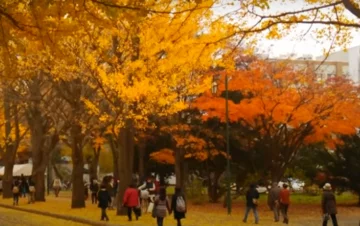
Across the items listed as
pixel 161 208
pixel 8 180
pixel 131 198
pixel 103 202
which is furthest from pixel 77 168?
pixel 8 180

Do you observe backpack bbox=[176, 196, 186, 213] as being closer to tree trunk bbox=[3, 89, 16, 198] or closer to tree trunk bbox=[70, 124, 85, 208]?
tree trunk bbox=[70, 124, 85, 208]

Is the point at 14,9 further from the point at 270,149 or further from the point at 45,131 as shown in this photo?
the point at 45,131

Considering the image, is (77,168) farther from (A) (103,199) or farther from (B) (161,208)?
(B) (161,208)

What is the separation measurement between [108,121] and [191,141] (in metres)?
7.57

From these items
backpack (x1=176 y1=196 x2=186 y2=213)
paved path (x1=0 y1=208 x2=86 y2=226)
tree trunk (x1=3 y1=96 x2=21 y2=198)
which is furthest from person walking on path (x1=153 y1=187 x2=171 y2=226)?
tree trunk (x1=3 y1=96 x2=21 y2=198)

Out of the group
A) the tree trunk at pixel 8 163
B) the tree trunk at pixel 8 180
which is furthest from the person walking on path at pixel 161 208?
the tree trunk at pixel 8 180

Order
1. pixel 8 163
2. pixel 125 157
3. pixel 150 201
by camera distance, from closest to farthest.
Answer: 1. pixel 125 157
2. pixel 150 201
3. pixel 8 163

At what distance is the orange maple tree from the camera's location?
1108 inches

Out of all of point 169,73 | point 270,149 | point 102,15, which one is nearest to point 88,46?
point 169,73

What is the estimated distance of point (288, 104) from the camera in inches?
1109

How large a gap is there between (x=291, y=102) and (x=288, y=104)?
0.22m

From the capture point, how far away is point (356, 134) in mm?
31891

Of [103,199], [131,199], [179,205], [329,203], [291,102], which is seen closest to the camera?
[179,205]

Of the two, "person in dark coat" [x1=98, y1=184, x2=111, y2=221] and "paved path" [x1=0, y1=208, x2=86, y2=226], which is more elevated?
"person in dark coat" [x1=98, y1=184, x2=111, y2=221]
